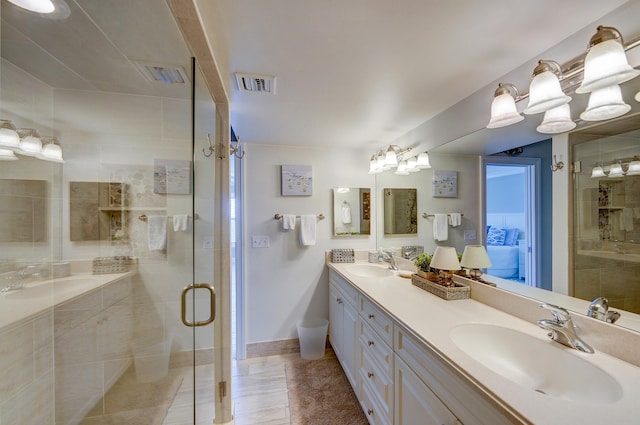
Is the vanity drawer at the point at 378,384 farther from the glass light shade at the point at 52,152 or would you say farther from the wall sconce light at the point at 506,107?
the glass light shade at the point at 52,152

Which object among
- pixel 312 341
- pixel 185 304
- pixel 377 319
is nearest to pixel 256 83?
pixel 185 304

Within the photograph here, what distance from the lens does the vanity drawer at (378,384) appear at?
1.32 metres

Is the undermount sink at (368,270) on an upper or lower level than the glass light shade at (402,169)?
lower

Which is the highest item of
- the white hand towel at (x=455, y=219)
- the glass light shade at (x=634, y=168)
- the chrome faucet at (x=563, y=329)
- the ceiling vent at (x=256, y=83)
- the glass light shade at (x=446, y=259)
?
the ceiling vent at (x=256, y=83)

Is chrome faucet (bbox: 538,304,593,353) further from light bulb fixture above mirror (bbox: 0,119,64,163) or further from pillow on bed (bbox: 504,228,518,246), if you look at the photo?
light bulb fixture above mirror (bbox: 0,119,64,163)

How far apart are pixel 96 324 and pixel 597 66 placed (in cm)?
224

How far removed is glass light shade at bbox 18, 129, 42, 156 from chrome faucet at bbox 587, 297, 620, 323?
2.06 m

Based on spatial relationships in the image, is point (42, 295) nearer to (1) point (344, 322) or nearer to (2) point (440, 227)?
(1) point (344, 322)

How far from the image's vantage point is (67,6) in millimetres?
733

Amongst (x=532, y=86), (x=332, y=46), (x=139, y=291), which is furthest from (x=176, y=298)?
(x=532, y=86)

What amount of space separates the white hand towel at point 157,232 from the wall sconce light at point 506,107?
1.77 m

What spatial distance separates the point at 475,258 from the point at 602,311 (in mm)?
610

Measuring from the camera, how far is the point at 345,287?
2.17 meters

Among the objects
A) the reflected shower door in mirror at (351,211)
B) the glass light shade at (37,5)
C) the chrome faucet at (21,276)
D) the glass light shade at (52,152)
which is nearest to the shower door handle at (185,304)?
the chrome faucet at (21,276)
